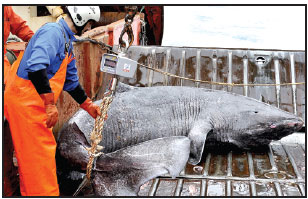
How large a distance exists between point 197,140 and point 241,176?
0.74 metres

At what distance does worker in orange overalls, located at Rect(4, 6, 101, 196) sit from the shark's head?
8.89ft

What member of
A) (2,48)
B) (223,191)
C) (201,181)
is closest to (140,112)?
(201,181)

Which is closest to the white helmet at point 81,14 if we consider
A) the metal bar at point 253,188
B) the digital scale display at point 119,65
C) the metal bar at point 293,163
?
the digital scale display at point 119,65

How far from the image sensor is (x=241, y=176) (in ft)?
14.3

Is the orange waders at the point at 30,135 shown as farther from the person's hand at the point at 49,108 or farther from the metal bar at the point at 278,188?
the metal bar at the point at 278,188

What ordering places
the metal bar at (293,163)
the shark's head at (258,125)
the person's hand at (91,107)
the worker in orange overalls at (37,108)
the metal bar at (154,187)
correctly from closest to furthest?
1. the worker in orange overalls at (37,108)
2. the metal bar at (154,187)
3. the person's hand at (91,107)
4. the metal bar at (293,163)
5. the shark's head at (258,125)

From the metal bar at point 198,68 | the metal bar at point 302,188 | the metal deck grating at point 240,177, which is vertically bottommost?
the metal bar at point 302,188

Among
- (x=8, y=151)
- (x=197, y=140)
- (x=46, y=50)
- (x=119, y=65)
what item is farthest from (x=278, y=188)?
(x=8, y=151)

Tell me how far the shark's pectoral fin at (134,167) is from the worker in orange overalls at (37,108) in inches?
19.4

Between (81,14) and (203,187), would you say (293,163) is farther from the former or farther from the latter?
(81,14)

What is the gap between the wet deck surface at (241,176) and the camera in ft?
13.0

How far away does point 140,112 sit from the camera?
5.18 meters

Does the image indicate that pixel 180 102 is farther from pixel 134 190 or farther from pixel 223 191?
pixel 134 190

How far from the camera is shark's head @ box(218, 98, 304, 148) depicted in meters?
5.23
